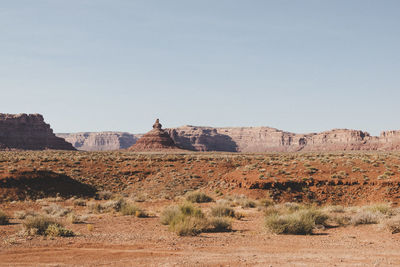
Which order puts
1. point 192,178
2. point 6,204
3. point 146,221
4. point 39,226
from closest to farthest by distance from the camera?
1. point 39,226
2. point 146,221
3. point 6,204
4. point 192,178

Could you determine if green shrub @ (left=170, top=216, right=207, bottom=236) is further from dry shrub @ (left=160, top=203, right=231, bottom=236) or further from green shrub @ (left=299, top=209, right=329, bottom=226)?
green shrub @ (left=299, top=209, right=329, bottom=226)

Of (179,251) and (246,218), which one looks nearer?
(179,251)

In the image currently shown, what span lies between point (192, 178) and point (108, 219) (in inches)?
665

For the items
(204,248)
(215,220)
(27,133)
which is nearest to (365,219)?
(215,220)

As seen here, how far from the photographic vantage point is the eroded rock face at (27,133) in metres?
136

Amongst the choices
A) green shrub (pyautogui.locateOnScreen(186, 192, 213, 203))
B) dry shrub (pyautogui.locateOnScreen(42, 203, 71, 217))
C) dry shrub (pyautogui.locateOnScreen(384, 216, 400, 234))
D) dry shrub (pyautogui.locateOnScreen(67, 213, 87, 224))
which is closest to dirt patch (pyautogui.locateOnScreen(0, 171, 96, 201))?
dry shrub (pyautogui.locateOnScreen(42, 203, 71, 217))

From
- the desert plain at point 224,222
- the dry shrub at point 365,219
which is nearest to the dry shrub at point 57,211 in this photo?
the desert plain at point 224,222

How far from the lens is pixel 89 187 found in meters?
29.5

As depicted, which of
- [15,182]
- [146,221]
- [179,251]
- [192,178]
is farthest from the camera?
[192,178]

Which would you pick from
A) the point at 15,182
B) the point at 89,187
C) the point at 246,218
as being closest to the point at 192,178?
the point at 89,187

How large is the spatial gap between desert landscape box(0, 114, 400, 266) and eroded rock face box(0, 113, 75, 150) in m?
119

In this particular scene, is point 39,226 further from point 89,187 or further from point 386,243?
point 89,187

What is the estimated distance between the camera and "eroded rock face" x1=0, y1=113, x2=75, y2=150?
135625 mm

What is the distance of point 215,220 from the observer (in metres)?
12.7
